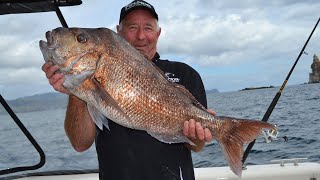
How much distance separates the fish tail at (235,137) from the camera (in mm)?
3006

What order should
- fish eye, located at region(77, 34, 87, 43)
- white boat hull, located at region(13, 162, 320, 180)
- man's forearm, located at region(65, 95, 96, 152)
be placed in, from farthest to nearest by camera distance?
white boat hull, located at region(13, 162, 320, 180) → man's forearm, located at region(65, 95, 96, 152) → fish eye, located at region(77, 34, 87, 43)

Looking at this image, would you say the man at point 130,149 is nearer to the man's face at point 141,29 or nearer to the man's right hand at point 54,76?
the man's face at point 141,29

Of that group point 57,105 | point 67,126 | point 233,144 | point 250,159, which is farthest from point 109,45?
point 250,159

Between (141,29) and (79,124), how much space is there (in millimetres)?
952

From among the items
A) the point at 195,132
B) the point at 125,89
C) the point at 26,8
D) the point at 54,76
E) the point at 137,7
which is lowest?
the point at 195,132

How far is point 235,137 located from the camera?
3051 mm

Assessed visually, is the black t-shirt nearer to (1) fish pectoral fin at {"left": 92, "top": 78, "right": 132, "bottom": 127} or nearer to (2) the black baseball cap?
(1) fish pectoral fin at {"left": 92, "top": 78, "right": 132, "bottom": 127}

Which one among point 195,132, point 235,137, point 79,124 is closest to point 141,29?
point 79,124

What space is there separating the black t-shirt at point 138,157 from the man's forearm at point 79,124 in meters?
0.10

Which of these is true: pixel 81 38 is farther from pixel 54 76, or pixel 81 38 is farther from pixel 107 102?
pixel 107 102

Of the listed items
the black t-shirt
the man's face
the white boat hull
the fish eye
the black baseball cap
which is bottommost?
the white boat hull

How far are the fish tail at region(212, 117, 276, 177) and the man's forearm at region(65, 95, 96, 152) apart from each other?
0.99 metres

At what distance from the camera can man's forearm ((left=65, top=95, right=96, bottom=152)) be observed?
10.4 feet

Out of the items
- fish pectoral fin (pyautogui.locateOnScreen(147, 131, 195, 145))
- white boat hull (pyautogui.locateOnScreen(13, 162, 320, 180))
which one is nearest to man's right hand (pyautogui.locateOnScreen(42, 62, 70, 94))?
fish pectoral fin (pyautogui.locateOnScreen(147, 131, 195, 145))
